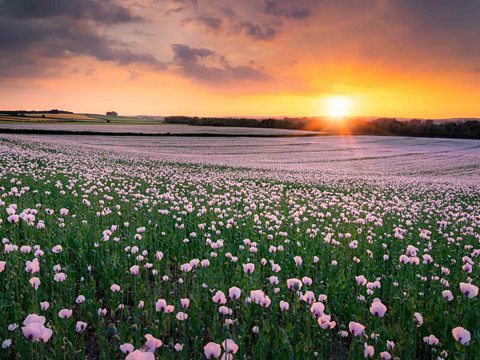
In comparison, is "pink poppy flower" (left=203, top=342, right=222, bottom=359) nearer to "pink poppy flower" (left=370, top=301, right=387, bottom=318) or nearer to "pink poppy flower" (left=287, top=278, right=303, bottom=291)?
"pink poppy flower" (left=287, top=278, right=303, bottom=291)

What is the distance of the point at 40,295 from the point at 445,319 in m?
4.68

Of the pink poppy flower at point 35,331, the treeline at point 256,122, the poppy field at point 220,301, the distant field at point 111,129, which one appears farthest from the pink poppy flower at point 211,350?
the treeline at point 256,122

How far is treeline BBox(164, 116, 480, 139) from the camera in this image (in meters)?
86.4

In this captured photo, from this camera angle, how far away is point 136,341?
350 cm

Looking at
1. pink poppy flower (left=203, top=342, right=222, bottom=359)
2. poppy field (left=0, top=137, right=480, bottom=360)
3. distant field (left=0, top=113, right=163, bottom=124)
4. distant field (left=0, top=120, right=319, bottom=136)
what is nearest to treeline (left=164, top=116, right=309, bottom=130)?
distant field (left=0, top=120, right=319, bottom=136)

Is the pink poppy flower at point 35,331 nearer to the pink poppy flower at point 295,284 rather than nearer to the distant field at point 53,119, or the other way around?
the pink poppy flower at point 295,284

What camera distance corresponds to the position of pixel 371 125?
3553 inches

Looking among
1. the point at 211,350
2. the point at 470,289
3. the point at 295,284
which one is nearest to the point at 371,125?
the point at 470,289

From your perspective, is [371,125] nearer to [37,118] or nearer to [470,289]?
[37,118]

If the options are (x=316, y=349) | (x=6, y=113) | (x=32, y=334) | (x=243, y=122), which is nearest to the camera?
(x=32, y=334)

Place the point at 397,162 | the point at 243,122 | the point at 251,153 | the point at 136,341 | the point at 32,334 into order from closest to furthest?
the point at 32,334
the point at 136,341
the point at 397,162
the point at 251,153
the point at 243,122

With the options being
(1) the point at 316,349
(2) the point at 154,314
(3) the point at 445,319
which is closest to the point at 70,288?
(2) the point at 154,314

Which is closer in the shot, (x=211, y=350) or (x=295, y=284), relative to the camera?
(x=211, y=350)

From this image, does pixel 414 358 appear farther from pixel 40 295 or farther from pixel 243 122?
pixel 243 122
